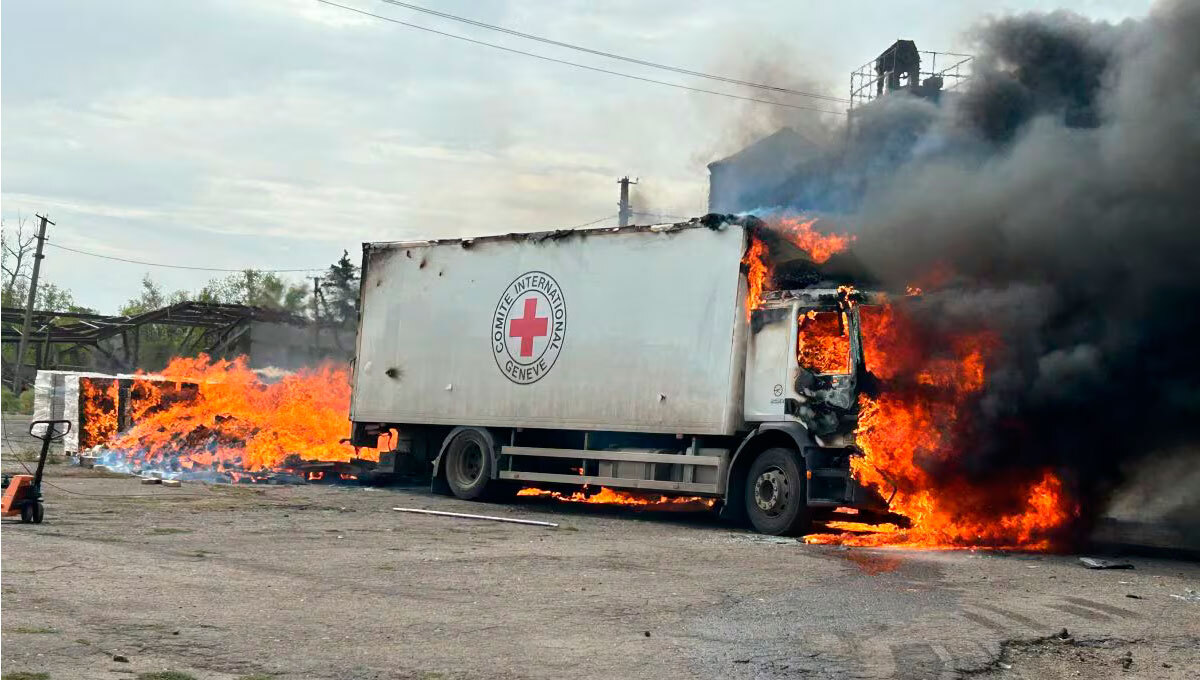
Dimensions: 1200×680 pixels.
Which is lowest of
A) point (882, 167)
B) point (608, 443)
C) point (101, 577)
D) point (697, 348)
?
point (101, 577)

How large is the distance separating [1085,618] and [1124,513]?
37.0ft

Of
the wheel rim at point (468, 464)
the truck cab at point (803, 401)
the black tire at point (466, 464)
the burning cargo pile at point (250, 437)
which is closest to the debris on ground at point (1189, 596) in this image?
the truck cab at point (803, 401)

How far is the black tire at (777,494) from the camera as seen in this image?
1280cm

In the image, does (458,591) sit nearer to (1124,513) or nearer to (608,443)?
(608,443)

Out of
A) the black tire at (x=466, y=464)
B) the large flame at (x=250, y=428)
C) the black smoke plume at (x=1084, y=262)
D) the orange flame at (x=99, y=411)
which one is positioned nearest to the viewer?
the black smoke plume at (x=1084, y=262)

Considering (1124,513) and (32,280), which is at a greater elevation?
(32,280)

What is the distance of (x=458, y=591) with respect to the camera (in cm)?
857

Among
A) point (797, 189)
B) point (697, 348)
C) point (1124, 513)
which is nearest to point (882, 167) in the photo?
point (797, 189)

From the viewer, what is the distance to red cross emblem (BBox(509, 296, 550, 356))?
16.0m

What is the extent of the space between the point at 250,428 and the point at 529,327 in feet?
22.8

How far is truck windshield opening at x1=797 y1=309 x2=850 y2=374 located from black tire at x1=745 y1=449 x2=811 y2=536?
41.5 inches

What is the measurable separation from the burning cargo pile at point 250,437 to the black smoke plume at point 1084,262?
A: 9927 mm

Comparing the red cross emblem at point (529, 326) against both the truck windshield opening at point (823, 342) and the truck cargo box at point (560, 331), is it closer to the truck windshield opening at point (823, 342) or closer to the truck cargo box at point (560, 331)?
the truck cargo box at point (560, 331)

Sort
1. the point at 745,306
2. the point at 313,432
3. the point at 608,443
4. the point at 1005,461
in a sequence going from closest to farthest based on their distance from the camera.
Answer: the point at 1005,461, the point at 745,306, the point at 608,443, the point at 313,432
